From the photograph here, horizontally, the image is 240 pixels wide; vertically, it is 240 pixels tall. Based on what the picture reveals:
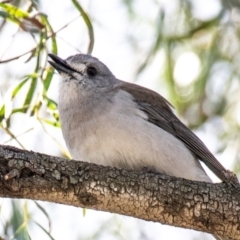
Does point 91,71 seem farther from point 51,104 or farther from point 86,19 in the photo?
point 51,104

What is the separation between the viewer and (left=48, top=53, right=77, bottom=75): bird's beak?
3688 mm

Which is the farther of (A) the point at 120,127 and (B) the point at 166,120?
(B) the point at 166,120

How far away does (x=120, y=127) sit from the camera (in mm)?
3447

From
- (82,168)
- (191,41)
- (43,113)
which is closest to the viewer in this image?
(82,168)

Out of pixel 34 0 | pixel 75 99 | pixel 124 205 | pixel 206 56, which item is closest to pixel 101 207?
pixel 124 205

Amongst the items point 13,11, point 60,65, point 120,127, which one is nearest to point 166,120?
point 120,127

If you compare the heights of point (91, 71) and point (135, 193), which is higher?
point (91, 71)

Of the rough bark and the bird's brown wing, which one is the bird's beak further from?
the rough bark

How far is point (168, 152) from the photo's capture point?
3582 millimetres

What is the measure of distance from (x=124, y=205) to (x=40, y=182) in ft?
1.23

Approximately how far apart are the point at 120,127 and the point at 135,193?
71 cm

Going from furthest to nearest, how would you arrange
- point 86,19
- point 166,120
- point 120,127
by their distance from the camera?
point 166,120 → point 86,19 → point 120,127

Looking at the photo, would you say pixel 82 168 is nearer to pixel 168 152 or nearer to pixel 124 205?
pixel 124 205

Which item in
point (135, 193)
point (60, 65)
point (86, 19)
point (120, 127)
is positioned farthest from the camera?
point (60, 65)
